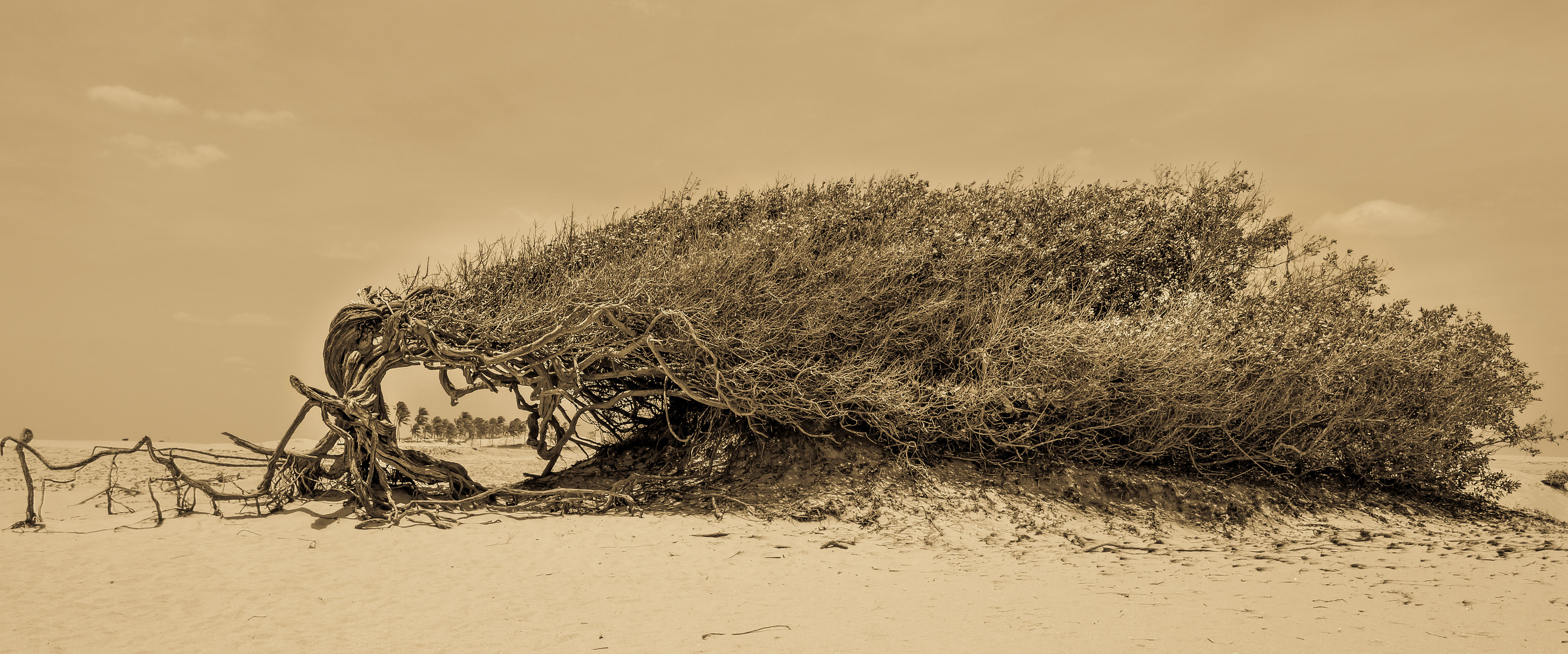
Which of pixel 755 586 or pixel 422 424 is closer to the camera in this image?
pixel 755 586

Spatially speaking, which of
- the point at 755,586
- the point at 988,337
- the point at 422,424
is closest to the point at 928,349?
the point at 988,337

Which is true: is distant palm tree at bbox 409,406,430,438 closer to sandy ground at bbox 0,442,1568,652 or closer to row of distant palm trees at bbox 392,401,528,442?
row of distant palm trees at bbox 392,401,528,442

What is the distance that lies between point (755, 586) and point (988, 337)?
15.9 ft

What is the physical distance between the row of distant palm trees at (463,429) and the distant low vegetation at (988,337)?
23.0 meters

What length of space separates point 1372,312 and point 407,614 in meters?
12.8

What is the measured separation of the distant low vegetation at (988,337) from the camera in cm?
1060

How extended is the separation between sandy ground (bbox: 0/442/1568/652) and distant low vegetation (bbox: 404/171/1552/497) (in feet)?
4.96

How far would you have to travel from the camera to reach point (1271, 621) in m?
6.00

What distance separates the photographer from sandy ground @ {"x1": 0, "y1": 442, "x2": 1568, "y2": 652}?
19.4 feet

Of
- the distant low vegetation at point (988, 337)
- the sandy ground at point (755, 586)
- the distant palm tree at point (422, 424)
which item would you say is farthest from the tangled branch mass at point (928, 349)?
the distant palm tree at point (422, 424)

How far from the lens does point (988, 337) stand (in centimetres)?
1094

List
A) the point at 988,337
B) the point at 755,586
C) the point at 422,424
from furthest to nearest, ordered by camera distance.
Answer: the point at 422,424 < the point at 988,337 < the point at 755,586

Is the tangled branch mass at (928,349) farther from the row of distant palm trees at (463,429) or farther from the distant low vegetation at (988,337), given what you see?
the row of distant palm trees at (463,429)

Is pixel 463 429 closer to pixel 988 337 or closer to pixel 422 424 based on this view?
pixel 422 424
